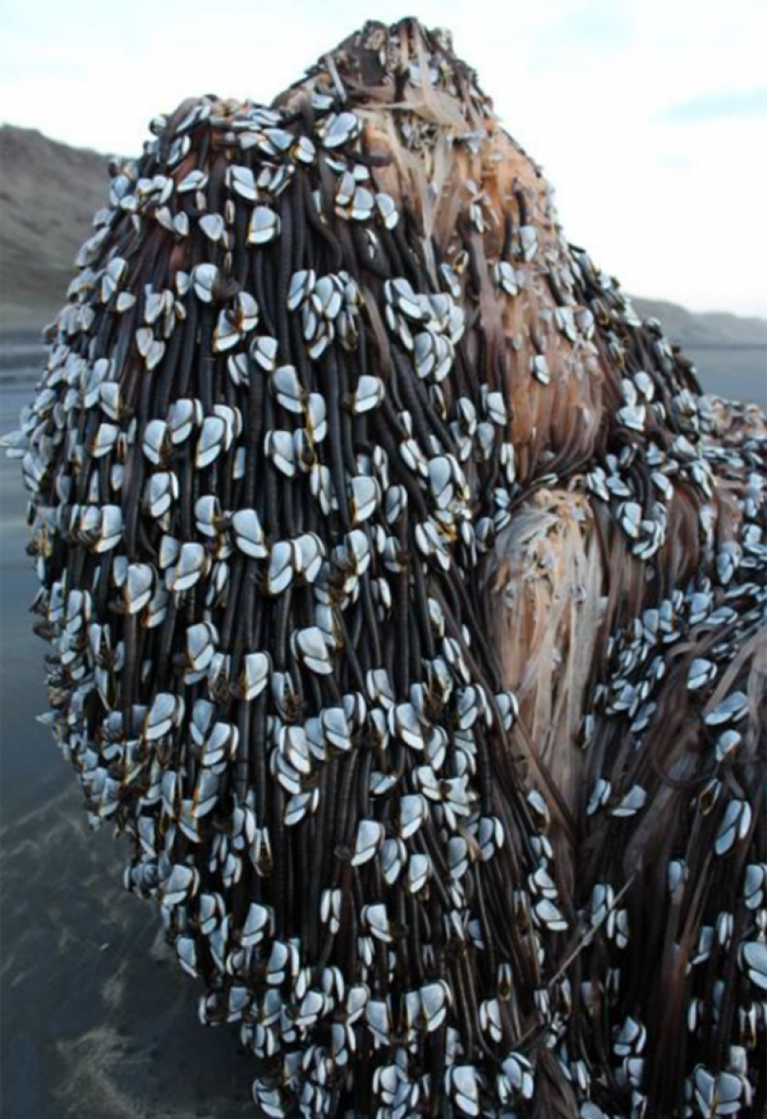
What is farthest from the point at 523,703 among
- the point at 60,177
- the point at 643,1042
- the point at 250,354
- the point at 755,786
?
the point at 60,177

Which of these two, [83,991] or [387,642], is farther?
[83,991]

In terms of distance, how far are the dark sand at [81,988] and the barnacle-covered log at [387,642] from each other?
0.18 meters

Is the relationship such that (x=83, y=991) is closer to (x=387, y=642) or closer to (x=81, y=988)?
(x=81, y=988)

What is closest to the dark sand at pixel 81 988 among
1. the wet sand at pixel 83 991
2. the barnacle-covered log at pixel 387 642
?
the wet sand at pixel 83 991

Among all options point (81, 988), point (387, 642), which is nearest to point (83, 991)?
point (81, 988)

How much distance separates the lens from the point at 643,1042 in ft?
4.55

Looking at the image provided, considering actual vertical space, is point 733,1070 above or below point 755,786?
below

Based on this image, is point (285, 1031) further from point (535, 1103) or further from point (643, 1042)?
point (643, 1042)

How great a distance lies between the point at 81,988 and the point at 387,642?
0.94m

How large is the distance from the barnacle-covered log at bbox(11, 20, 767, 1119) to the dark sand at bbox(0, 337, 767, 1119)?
0.60ft

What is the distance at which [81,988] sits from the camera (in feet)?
6.03

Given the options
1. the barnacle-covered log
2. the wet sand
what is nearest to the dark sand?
the wet sand

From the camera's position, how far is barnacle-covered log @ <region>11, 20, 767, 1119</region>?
4.32 feet

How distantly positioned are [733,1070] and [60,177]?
2347 cm
